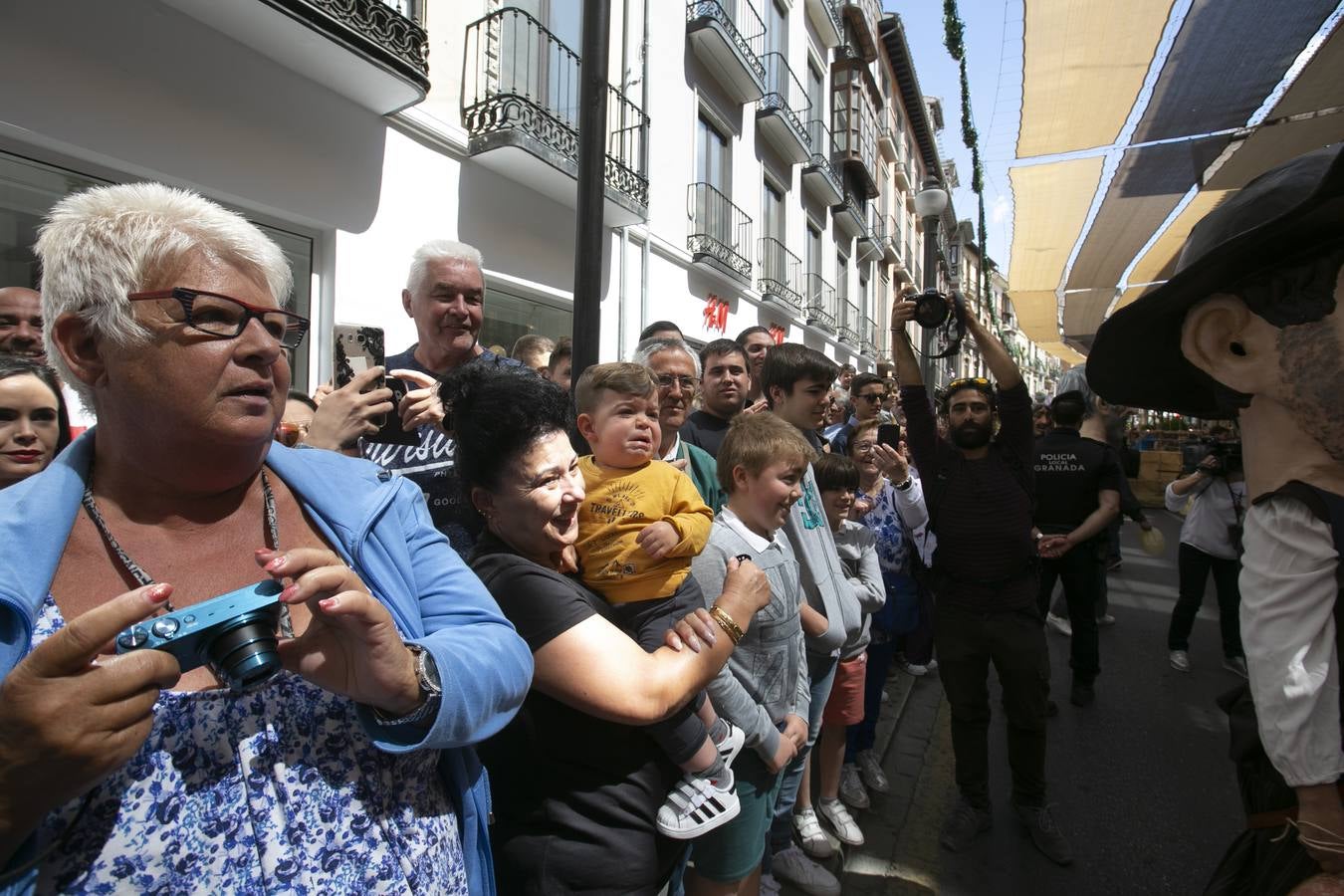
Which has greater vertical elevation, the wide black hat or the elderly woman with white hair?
the wide black hat

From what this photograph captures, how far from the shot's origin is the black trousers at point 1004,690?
9.72 ft

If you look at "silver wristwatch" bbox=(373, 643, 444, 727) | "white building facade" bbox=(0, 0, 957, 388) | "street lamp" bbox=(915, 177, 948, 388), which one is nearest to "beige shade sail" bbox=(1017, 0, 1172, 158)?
"street lamp" bbox=(915, 177, 948, 388)

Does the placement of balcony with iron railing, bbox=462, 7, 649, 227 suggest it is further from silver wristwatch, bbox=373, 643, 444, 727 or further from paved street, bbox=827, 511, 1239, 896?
silver wristwatch, bbox=373, 643, 444, 727

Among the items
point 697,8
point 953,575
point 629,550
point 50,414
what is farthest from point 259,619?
point 697,8

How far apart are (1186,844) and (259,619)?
377 centimetres

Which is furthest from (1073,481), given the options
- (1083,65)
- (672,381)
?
(1083,65)

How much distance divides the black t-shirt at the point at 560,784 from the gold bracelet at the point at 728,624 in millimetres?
301

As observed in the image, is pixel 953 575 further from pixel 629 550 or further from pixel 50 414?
pixel 50 414

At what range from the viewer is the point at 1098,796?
3.34m

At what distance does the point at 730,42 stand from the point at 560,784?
34.9ft

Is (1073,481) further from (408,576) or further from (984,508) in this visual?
(408,576)

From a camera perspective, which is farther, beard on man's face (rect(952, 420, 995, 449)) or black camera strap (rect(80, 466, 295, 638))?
beard on man's face (rect(952, 420, 995, 449))

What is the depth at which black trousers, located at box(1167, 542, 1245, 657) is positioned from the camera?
15.9 feet

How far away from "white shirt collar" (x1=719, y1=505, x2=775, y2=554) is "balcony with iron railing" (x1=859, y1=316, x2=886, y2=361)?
18.9 m
